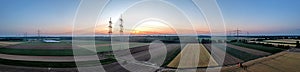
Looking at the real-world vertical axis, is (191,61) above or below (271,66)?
above

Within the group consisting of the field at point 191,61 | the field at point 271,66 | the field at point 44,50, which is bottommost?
the field at point 271,66

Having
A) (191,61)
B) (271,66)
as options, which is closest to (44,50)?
(191,61)

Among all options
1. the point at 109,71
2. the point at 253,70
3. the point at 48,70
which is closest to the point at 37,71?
the point at 48,70

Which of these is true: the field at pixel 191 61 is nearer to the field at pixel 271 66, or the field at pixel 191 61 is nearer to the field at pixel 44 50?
the field at pixel 271 66

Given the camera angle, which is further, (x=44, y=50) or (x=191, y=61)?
(x=44, y=50)

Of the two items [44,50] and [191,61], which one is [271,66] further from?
[44,50]

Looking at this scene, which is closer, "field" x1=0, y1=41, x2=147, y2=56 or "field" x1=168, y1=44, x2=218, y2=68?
"field" x1=168, y1=44, x2=218, y2=68

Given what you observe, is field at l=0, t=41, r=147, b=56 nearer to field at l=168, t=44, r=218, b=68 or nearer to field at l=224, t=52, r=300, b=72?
Result: field at l=168, t=44, r=218, b=68

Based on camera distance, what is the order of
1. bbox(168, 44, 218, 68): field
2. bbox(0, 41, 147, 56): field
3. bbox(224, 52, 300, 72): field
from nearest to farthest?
bbox(224, 52, 300, 72): field < bbox(168, 44, 218, 68): field < bbox(0, 41, 147, 56): field

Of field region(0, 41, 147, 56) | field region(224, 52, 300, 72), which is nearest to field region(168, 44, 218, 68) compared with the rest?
field region(224, 52, 300, 72)

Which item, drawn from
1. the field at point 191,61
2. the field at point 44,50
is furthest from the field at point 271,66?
the field at point 44,50

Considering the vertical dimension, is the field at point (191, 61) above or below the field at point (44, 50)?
below

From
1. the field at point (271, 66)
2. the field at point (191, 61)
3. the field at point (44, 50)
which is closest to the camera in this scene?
the field at point (271, 66)
